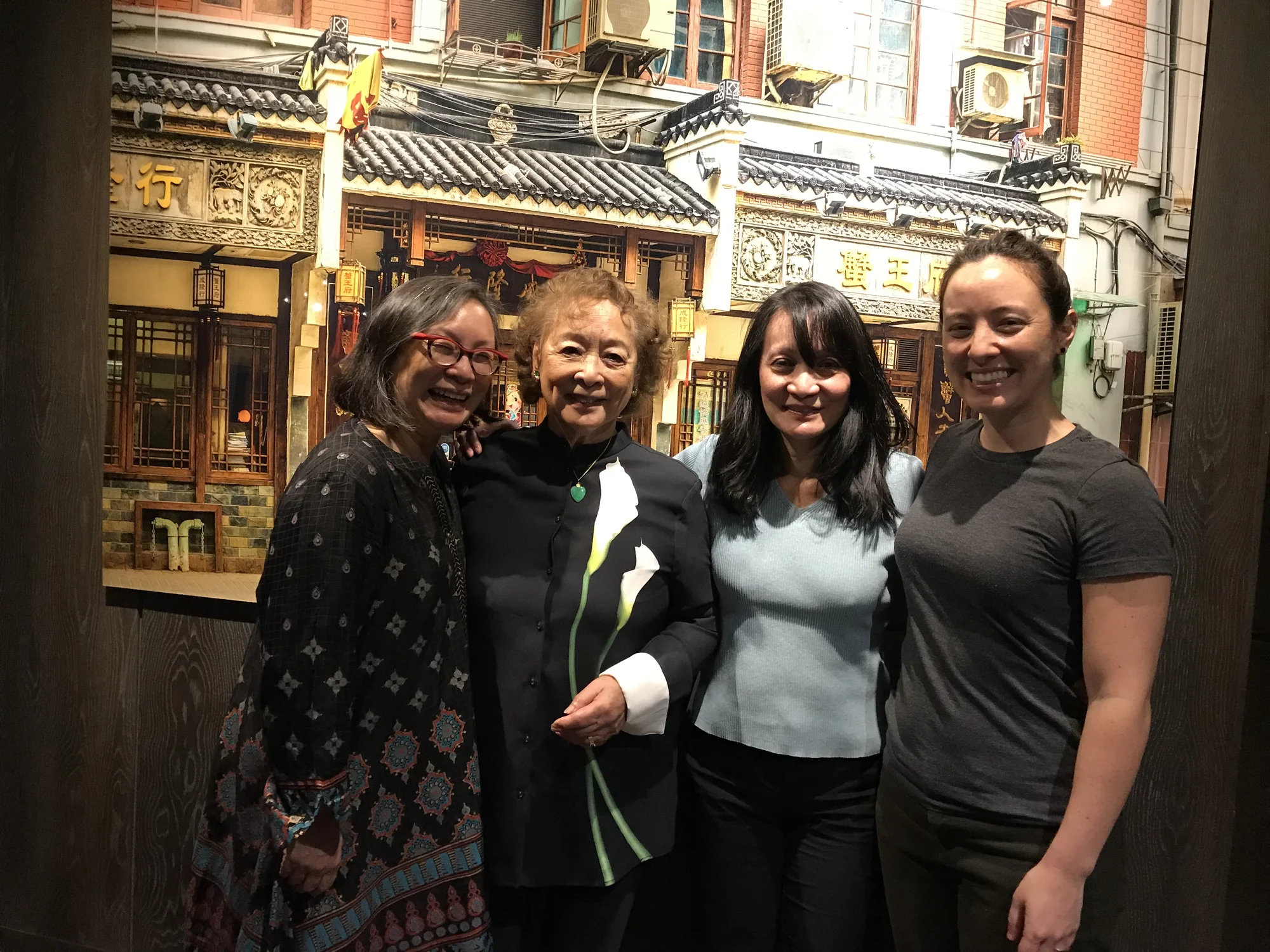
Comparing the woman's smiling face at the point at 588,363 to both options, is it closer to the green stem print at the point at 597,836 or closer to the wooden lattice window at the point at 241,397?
the green stem print at the point at 597,836

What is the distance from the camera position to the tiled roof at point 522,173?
208 cm

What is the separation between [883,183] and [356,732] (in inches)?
63.4

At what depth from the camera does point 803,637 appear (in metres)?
1.52

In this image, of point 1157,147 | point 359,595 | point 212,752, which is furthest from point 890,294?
point 212,752

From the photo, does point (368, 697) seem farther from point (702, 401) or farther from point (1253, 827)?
point (1253, 827)

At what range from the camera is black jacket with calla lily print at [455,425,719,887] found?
1.50m

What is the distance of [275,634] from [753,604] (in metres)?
0.70

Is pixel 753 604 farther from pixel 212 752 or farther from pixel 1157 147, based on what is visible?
pixel 212 752

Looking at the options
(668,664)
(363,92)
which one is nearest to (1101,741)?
(668,664)

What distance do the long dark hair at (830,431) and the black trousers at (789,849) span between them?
39cm

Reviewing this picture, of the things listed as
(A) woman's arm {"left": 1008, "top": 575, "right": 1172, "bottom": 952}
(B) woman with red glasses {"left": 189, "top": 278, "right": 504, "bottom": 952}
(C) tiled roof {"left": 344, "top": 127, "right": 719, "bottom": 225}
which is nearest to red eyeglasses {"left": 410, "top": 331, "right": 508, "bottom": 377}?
(B) woman with red glasses {"left": 189, "top": 278, "right": 504, "bottom": 952}

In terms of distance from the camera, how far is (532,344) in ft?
5.32

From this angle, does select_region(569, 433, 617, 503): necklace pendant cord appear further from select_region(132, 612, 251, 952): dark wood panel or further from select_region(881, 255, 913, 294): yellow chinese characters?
select_region(132, 612, 251, 952): dark wood panel

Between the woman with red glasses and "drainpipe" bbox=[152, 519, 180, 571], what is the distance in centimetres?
84
